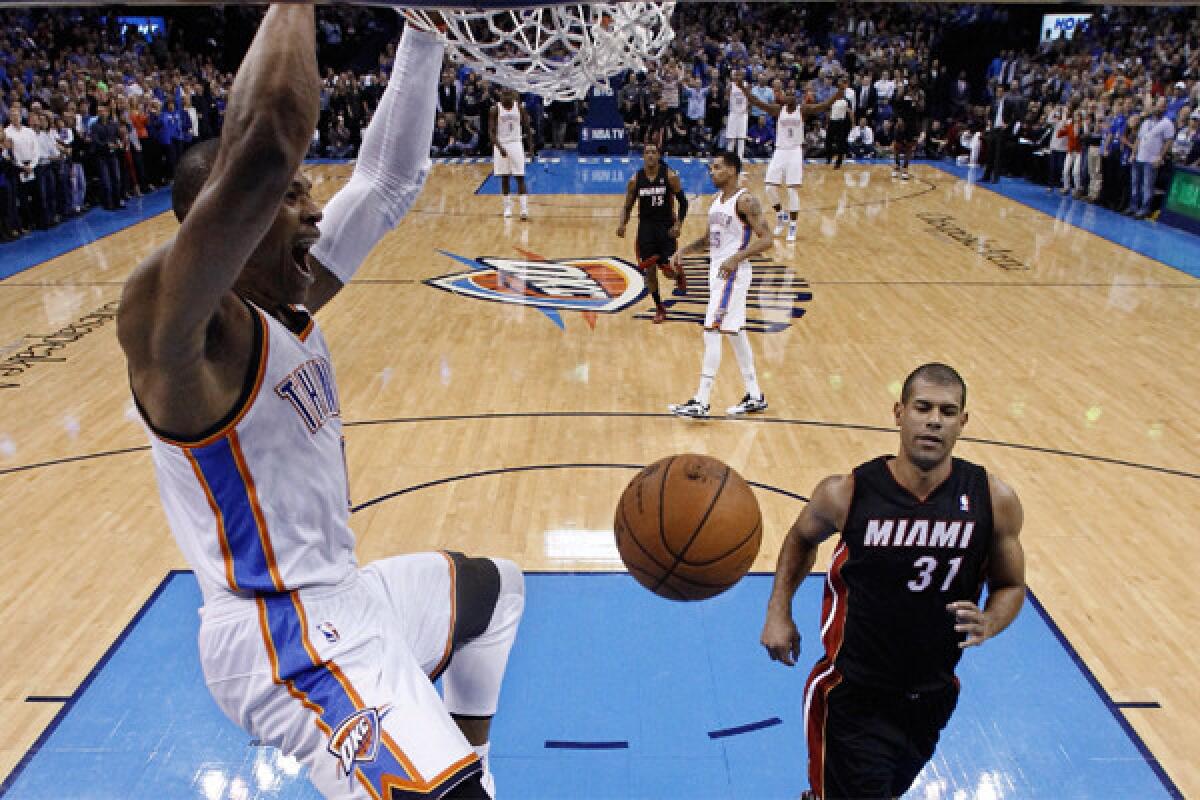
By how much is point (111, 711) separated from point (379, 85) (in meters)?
19.3

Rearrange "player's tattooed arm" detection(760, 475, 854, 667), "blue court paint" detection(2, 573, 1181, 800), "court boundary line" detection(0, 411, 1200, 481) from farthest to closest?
"court boundary line" detection(0, 411, 1200, 481) < "blue court paint" detection(2, 573, 1181, 800) < "player's tattooed arm" detection(760, 475, 854, 667)

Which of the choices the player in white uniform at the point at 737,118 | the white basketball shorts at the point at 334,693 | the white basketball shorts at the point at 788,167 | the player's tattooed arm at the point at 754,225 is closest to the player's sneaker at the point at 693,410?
the player's tattooed arm at the point at 754,225

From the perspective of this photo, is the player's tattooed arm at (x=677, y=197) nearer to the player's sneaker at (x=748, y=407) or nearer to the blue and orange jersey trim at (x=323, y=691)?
the player's sneaker at (x=748, y=407)

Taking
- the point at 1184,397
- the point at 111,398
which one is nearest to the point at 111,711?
the point at 111,398

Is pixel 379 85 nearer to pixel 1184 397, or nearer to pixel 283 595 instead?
pixel 1184 397

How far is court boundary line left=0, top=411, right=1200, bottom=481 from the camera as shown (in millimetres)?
6504

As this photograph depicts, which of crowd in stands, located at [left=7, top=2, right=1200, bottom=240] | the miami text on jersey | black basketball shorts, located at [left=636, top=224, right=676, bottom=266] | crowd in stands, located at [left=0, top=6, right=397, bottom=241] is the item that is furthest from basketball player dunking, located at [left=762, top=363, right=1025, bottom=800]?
crowd in stands, located at [left=7, top=2, right=1200, bottom=240]

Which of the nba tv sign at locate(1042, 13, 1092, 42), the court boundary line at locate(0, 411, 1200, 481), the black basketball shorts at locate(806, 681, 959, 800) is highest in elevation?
the nba tv sign at locate(1042, 13, 1092, 42)

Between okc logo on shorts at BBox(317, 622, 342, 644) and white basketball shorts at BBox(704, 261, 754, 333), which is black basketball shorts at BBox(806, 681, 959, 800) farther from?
white basketball shorts at BBox(704, 261, 754, 333)

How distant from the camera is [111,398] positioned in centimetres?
775

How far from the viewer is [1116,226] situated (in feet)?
48.4

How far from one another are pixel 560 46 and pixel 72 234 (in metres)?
11.5

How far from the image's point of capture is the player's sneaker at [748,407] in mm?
7328

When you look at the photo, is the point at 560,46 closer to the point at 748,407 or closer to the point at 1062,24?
the point at 748,407
